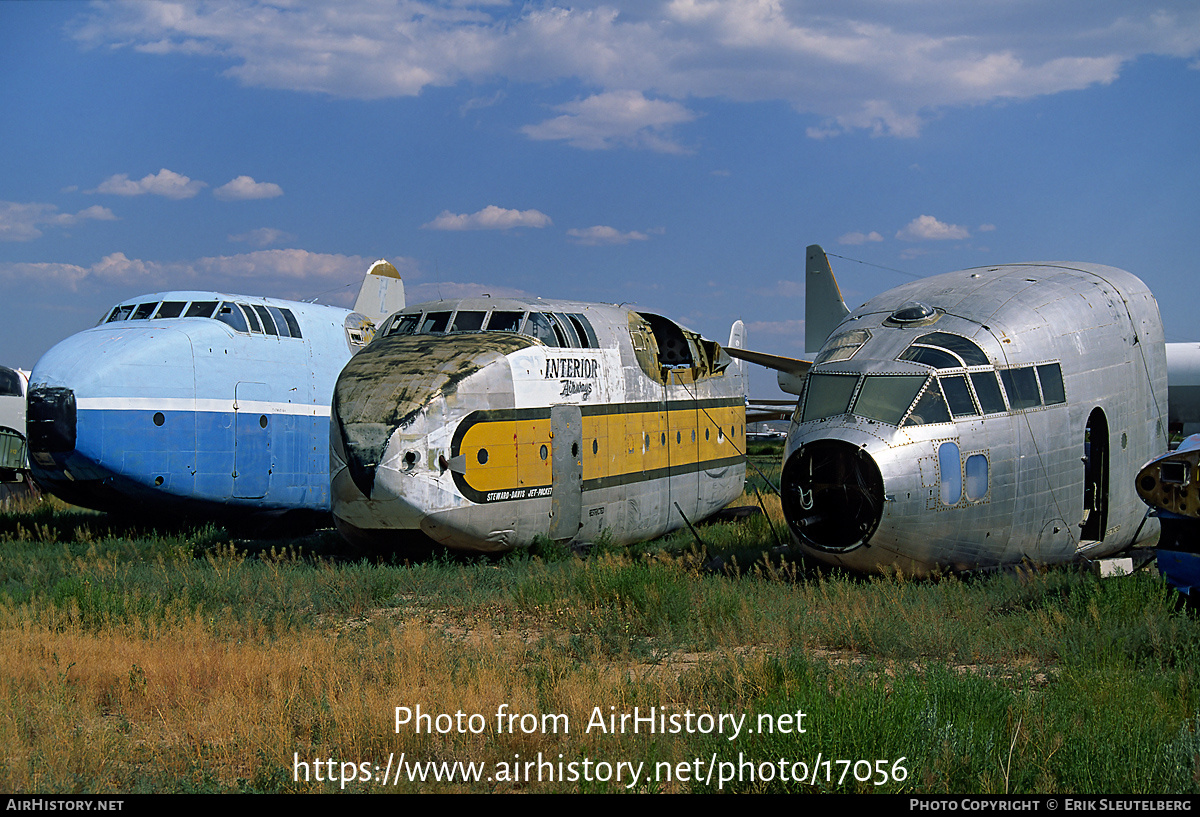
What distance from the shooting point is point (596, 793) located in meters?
5.82

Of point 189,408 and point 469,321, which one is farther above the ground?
point 469,321

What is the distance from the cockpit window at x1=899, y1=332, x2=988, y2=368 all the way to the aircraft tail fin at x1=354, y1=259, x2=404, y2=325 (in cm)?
1590

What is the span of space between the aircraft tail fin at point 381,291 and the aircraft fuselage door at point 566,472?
11.1m

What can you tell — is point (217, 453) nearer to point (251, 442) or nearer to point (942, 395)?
point (251, 442)

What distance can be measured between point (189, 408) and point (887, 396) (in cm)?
1151

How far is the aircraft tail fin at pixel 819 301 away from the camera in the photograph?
134 ft

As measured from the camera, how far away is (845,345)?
12.0 meters

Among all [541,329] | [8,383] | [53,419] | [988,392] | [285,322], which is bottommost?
[53,419]

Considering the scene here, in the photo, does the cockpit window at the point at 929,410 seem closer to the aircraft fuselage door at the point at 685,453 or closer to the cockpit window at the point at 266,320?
the aircraft fuselage door at the point at 685,453

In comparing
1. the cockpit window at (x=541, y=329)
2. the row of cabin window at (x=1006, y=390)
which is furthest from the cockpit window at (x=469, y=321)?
the row of cabin window at (x=1006, y=390)

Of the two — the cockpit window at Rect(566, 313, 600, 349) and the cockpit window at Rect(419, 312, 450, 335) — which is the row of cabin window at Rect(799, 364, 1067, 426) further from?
the cockpit window at Rect(419, 312, 450, 335)

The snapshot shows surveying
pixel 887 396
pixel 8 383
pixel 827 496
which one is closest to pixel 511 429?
pixel 827 496

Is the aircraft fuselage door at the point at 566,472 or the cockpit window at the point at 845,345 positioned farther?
the aircraft fuselage door at the point at 566,472
